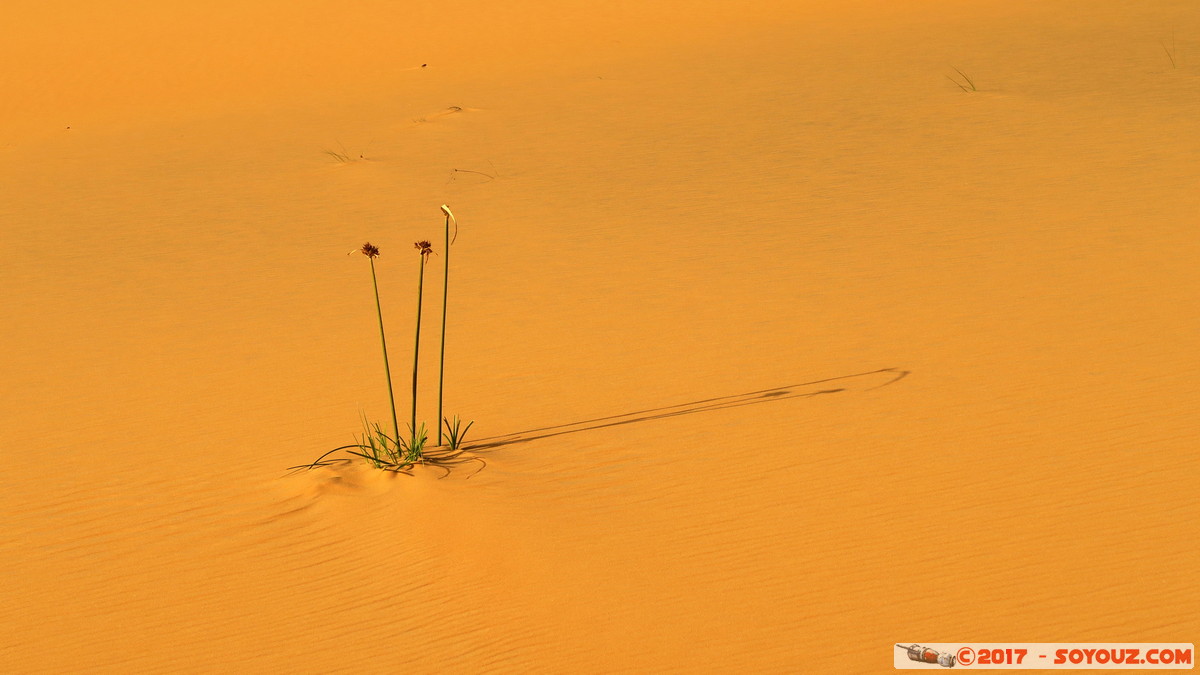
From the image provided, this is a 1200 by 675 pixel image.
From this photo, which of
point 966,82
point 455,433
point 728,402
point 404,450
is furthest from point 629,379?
point 966,82

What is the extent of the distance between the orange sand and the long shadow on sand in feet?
0.07

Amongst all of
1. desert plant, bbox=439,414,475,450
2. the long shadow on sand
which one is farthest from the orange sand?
desert plant, bbox=439,414,475,450

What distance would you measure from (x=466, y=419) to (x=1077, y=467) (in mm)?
2176

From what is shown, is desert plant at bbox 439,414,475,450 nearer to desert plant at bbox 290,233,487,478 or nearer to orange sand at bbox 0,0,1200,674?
desert plant at bbox 290,233,487,478

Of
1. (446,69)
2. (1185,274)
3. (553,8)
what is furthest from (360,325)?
(553,8)

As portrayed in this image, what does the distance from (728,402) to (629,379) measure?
0.49 meters

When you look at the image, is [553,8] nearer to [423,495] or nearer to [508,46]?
[508,46]

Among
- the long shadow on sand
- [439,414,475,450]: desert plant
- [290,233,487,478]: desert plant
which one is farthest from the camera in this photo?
the long shadow on sand

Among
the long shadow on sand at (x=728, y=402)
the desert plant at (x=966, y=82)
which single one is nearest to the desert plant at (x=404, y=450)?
the long shadow on sand at (x=728, y=402)

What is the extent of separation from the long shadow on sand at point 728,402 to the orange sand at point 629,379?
0.9 inches

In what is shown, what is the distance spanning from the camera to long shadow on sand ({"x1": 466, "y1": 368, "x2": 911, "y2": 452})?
4.11 metres

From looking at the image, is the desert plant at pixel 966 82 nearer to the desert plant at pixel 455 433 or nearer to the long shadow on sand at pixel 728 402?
the long shadow on sand at pixel 728 402

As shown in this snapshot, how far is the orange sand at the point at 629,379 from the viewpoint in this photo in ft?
10.0

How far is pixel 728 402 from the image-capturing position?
4336mm
